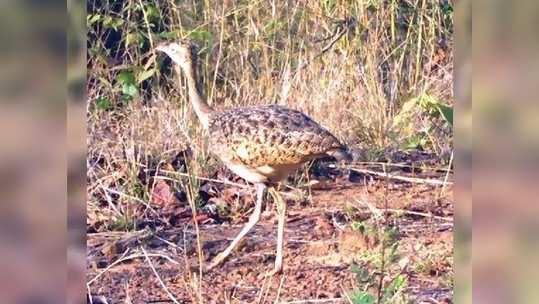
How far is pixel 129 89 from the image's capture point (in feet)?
14.6

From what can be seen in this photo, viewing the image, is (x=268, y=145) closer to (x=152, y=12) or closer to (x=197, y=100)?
(x=197, y=100)

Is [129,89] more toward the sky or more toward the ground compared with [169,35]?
more toward the ground

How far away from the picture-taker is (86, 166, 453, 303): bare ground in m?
3.15

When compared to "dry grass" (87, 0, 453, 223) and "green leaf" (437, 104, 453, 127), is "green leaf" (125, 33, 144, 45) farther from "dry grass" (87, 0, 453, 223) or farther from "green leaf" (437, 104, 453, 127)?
Answer: "green leaf" (437, 104, 453, 127)

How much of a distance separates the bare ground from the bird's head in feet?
1.89

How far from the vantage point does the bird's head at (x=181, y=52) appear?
3988mm

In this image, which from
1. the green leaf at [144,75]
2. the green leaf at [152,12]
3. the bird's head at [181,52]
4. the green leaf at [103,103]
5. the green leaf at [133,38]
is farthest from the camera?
the green leaf at [152,12]

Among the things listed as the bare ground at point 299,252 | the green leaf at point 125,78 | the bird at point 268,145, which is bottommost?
the bare ground at point 299,252

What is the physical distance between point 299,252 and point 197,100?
710 millimetres

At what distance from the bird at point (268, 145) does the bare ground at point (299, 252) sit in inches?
3.5

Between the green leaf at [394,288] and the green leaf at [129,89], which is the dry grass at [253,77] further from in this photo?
the green leaf at [394,288]

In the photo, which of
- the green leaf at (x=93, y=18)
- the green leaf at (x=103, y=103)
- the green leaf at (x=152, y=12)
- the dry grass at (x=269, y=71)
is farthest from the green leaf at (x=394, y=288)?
the green leaf at (x=152, y=12)

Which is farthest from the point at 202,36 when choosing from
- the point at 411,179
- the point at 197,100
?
the point at 411,179
